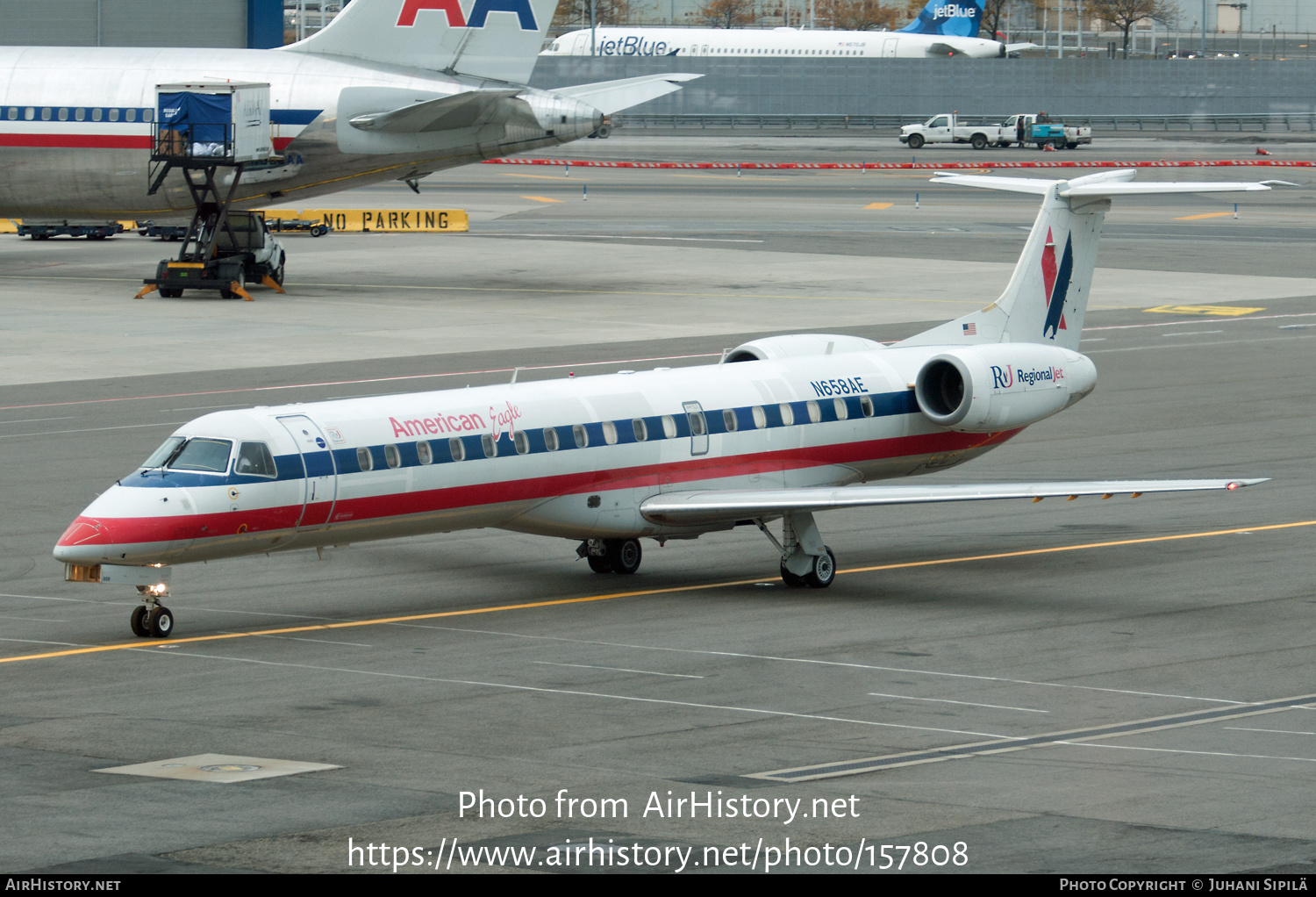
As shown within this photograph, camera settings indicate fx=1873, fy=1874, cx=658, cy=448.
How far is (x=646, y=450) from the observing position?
87.0 feet

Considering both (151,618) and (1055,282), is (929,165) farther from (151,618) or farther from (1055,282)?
(151,618)

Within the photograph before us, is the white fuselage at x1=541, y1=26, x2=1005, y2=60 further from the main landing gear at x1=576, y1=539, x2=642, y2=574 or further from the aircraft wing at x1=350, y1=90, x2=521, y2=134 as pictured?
the main landing gear at x1=576, y1=539, x2=642, y2=574

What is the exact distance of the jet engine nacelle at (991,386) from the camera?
93.6ft

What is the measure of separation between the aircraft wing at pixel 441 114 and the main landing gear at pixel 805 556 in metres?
32.9

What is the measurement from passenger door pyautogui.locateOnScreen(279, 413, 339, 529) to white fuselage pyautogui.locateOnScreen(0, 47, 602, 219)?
36.2 meters

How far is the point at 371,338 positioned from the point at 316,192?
11.1m

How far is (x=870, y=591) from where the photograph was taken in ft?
87.0

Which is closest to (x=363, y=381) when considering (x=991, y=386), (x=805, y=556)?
(x=991, y=386)

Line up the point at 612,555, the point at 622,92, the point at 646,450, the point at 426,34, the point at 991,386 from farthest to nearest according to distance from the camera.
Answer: the point at 622,92 < the point at 426,34 < the point at 991,386 < the point at 612,555 < the point at 646,450

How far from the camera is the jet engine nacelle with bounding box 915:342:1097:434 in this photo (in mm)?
28531

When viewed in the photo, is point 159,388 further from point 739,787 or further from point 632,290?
point 739,787

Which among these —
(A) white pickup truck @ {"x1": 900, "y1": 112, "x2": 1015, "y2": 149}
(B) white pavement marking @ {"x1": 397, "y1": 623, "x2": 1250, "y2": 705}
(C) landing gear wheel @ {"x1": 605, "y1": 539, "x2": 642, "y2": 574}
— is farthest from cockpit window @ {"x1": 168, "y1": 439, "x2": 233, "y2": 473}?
(A) white pickup truck @ {"x1": 900, "y1": 112, "x2": 1015, "y2": 149}

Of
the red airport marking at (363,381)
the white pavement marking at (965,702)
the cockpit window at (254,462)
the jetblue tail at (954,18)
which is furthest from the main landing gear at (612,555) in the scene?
the jetblue tail at (954,18)

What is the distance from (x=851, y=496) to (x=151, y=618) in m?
9.44
